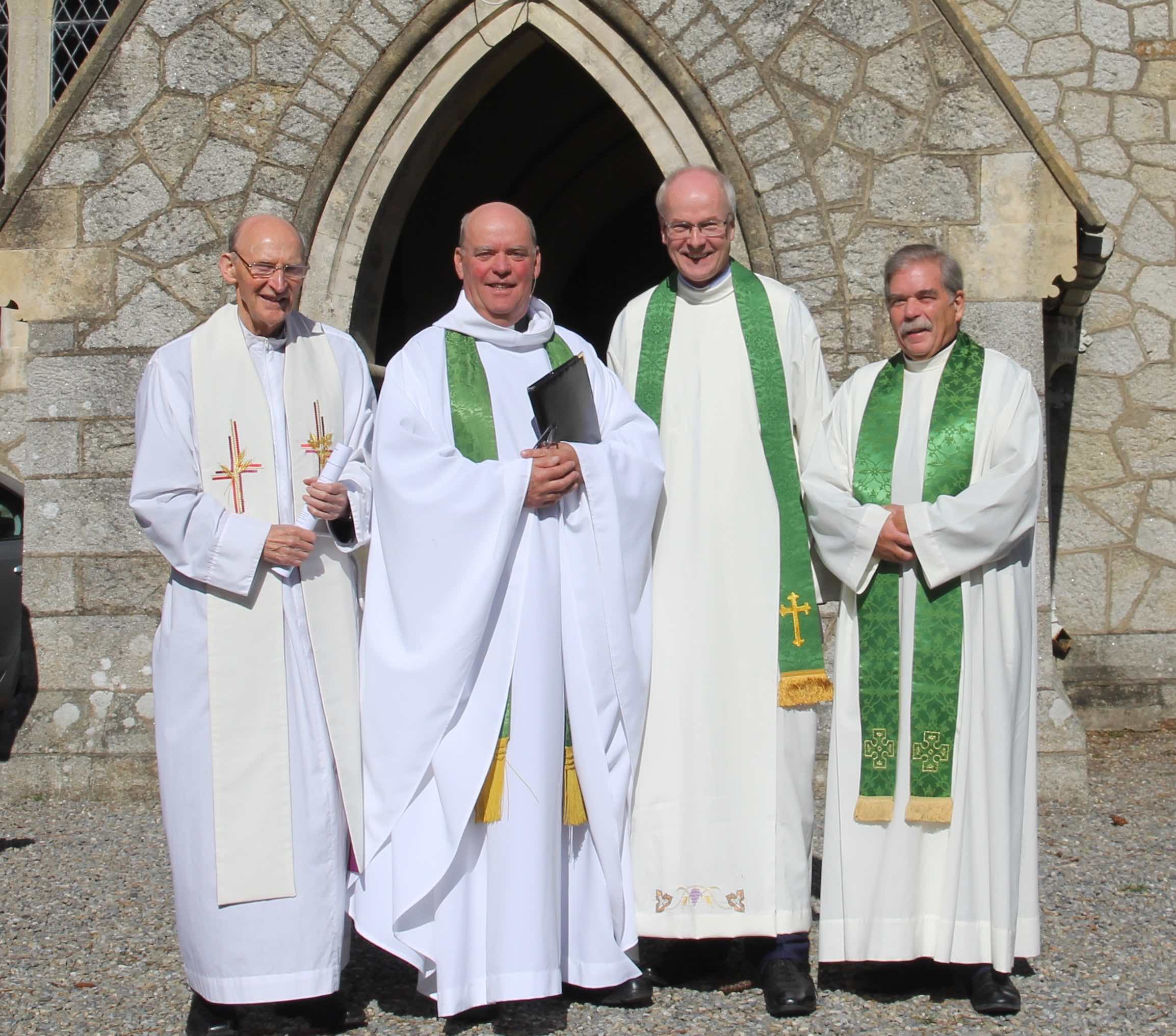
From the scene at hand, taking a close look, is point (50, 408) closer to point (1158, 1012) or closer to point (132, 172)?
point (132, 172)

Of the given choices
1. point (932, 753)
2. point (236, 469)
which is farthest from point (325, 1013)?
point (932, 753)

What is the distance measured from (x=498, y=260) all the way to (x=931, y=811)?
1707 mm

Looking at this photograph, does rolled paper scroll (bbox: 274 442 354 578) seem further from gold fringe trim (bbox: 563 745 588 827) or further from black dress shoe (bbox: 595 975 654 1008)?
black dress shoe (bbox: 595 975 654 1008)

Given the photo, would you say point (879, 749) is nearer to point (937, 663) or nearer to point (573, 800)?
point (937, 663)

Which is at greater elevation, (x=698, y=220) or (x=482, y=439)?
(x=698, y=220)

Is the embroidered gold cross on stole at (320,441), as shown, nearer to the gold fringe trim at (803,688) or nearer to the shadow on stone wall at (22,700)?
the gold fringe trim at (803,688)

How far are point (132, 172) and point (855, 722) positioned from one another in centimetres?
406

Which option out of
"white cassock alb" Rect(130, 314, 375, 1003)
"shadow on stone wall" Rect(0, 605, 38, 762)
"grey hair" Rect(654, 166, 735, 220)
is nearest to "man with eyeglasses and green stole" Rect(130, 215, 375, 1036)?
"white cassock alb" Rect(130, 314, 375, 1003)

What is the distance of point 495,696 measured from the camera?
333cm

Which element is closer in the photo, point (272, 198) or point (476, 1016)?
point (476, 1016)

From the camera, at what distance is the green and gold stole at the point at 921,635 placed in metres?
3.41

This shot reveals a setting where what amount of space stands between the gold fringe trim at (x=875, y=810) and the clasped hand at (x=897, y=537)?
1.94 feet

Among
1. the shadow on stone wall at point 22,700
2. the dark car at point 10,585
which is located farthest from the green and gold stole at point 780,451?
the dark car at point 10,585

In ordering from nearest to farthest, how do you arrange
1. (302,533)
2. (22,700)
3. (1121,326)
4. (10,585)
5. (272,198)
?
(302,533) < (272,198) < (22,700) < (10,585) < (1121,326)
